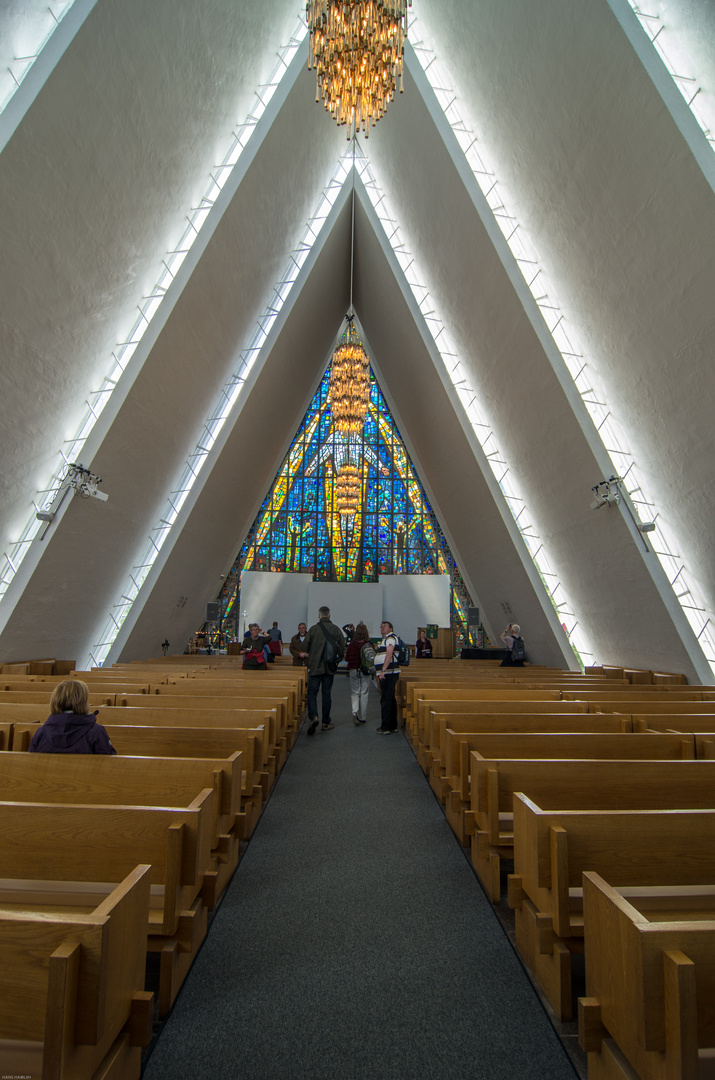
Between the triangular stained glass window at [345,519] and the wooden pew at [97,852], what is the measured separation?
14.3 meters

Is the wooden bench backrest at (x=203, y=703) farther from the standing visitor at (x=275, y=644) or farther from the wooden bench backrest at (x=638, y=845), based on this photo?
the standing visitor at (x=275, y=644)

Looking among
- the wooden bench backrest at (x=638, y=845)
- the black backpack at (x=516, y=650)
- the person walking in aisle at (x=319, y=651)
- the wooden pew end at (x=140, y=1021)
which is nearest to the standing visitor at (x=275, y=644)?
the person walking in aisle at (x=319, y=651)

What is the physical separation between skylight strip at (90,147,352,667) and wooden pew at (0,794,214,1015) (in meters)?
8.86

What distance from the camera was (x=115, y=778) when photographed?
2.73 m

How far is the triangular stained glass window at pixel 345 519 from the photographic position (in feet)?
54.9

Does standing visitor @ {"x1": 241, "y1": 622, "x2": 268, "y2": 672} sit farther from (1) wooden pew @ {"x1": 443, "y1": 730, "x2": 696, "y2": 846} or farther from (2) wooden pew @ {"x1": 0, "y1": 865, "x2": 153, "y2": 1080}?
(2) wooden pew @ {"x1": 0, "y1": 865, "x2": 153, "y2": 1080}

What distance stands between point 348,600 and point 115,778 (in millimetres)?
12660

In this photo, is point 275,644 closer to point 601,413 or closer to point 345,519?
point 345,519

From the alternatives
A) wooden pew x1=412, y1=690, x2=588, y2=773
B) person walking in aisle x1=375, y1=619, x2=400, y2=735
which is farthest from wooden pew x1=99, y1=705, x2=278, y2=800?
person walking in aisle x1=375, y1=619, x2=400, y2=735

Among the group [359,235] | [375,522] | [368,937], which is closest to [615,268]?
[368,937]

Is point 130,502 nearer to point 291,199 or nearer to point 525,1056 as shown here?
point 291,199

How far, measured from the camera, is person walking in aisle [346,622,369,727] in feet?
25.7

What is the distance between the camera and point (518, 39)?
6.35 metres

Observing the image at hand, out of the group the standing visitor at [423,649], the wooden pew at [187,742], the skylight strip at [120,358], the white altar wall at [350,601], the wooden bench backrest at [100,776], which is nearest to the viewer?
the wooden bench backrest at [100,776]
